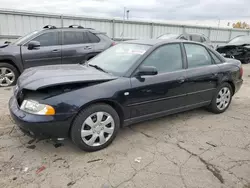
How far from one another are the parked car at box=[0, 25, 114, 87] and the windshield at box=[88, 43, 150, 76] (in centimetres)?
296

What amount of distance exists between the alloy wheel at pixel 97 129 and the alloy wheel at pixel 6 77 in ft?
14.4

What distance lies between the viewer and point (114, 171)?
2656 mm

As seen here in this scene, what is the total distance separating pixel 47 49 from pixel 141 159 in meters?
4.83

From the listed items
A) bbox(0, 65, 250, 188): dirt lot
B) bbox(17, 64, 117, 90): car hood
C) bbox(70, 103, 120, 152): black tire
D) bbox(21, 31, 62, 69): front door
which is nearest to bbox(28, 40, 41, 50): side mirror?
bbox(21, 31, 62, 69): front door

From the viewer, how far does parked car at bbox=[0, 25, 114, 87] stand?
242 inches

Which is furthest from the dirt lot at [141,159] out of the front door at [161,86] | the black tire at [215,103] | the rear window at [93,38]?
the rear window at [93,38]

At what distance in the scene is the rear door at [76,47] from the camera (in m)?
6.75

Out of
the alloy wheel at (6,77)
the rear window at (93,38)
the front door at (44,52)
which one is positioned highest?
the rear window at (93,38)

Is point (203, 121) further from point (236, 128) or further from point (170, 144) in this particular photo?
point (170, 144)

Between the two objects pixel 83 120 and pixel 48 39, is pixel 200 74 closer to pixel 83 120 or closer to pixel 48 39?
pixel 83 120

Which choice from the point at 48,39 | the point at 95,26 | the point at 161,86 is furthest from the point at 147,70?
the point at 95,26

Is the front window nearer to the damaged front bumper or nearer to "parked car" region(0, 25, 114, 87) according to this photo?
the damaged front bumper

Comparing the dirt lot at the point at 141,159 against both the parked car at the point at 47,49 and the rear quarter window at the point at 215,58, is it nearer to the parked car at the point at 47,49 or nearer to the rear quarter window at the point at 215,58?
the rear quarter window at the point at 215,58

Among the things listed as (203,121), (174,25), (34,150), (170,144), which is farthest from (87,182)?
(174,25)
